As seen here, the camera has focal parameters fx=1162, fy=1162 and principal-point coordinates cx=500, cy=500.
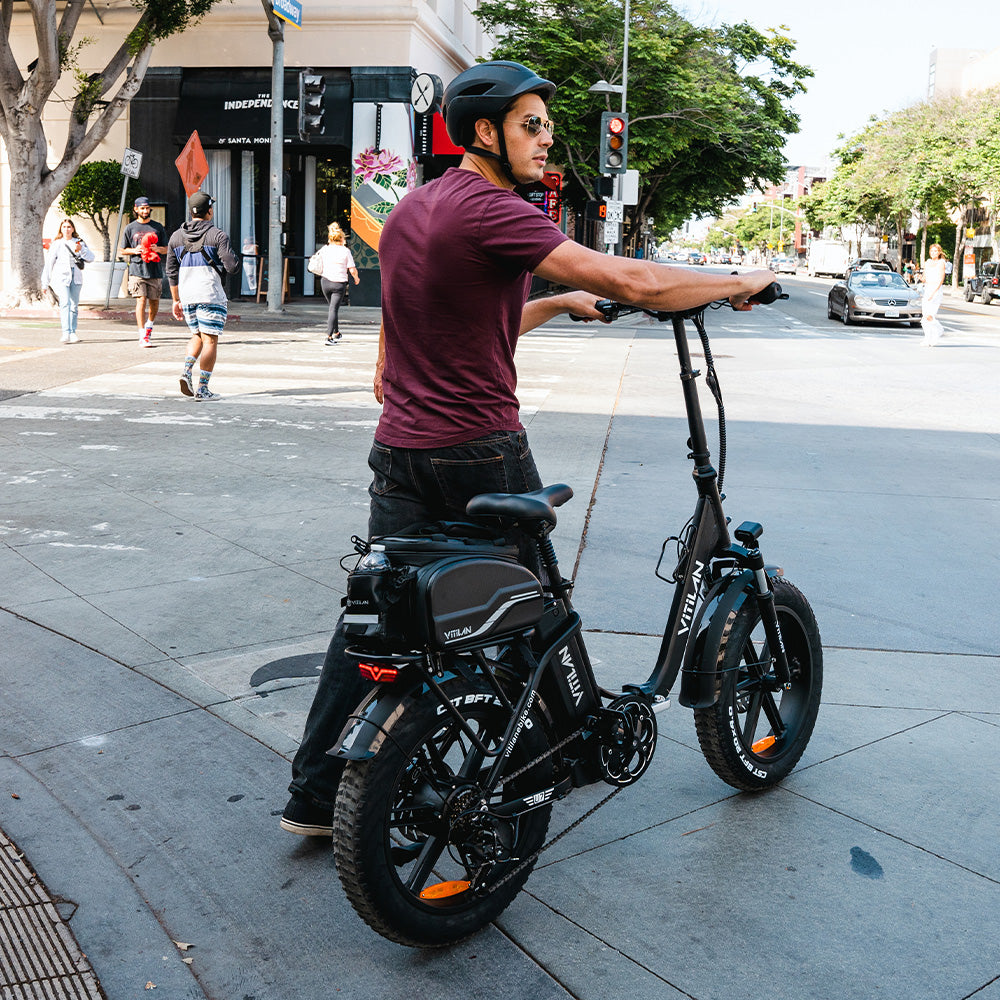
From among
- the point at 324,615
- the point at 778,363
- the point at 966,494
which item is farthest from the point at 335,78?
the point at 324,615

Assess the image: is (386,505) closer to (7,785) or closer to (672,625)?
(672,625)

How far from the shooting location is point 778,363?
696 inches

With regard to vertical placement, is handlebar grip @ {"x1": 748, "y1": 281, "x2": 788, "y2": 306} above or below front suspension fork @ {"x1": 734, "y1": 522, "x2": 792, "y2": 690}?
above

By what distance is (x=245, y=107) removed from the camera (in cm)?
2719

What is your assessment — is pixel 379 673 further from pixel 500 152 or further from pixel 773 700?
pixel 773 700

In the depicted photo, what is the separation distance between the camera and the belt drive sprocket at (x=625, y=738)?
121 inches

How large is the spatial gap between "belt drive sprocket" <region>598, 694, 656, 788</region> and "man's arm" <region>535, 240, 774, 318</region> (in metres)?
1.07

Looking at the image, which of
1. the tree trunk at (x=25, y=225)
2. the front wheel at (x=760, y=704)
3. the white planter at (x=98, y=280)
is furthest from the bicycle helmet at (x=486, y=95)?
the white planter at (x=98, y=280)

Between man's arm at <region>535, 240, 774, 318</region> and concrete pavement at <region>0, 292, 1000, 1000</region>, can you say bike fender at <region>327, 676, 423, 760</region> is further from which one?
man's arm at <region>535, 240, 774, 318</region>

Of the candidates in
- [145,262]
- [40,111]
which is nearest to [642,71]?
[40,111]

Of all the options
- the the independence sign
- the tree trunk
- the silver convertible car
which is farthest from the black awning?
the silver convertible car

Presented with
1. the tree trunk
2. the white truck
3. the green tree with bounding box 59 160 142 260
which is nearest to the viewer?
the tree trunk

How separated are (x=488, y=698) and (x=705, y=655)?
85 centimetres

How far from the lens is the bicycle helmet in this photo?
278 cm
